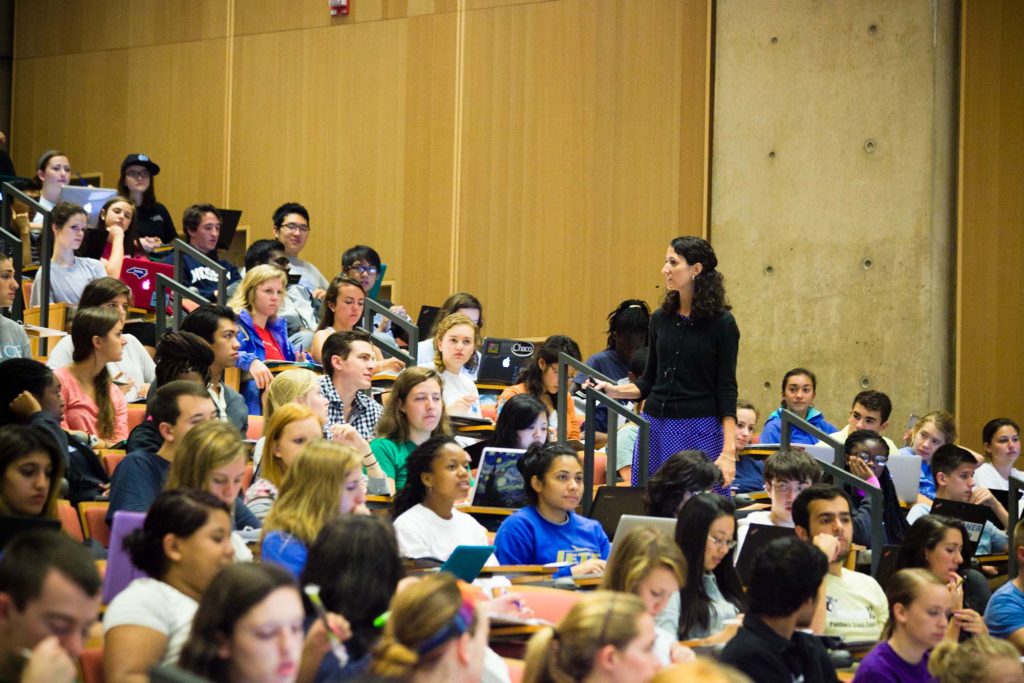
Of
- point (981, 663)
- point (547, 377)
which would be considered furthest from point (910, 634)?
point (547, 377)

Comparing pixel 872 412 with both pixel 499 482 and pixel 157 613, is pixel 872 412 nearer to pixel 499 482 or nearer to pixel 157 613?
pixel 499 482

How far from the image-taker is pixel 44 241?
7.09 metres

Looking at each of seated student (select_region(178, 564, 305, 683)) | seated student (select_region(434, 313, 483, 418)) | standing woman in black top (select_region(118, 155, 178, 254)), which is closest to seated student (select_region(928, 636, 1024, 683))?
seated student (select_region(178, 564, 305, 683))

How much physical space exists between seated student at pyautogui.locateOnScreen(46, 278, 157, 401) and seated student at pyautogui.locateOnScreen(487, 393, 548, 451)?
149cm

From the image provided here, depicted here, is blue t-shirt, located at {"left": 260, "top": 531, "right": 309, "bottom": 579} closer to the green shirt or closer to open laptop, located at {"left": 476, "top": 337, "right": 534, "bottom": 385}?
the green shirt

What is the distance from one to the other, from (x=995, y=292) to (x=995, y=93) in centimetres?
107

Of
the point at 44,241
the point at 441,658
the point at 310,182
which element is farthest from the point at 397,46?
the point at 441,658

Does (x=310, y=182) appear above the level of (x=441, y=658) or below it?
above

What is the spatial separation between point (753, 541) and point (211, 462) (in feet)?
5.78

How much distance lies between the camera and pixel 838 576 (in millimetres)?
4785

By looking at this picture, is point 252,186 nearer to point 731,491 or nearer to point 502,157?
point 502,157

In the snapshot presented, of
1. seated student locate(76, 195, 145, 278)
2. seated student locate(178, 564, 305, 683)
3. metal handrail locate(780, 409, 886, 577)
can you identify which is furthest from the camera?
seated student locate(76, 195, 145, 278)

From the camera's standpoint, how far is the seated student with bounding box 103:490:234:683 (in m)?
2.90

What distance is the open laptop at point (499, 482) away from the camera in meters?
5.35
